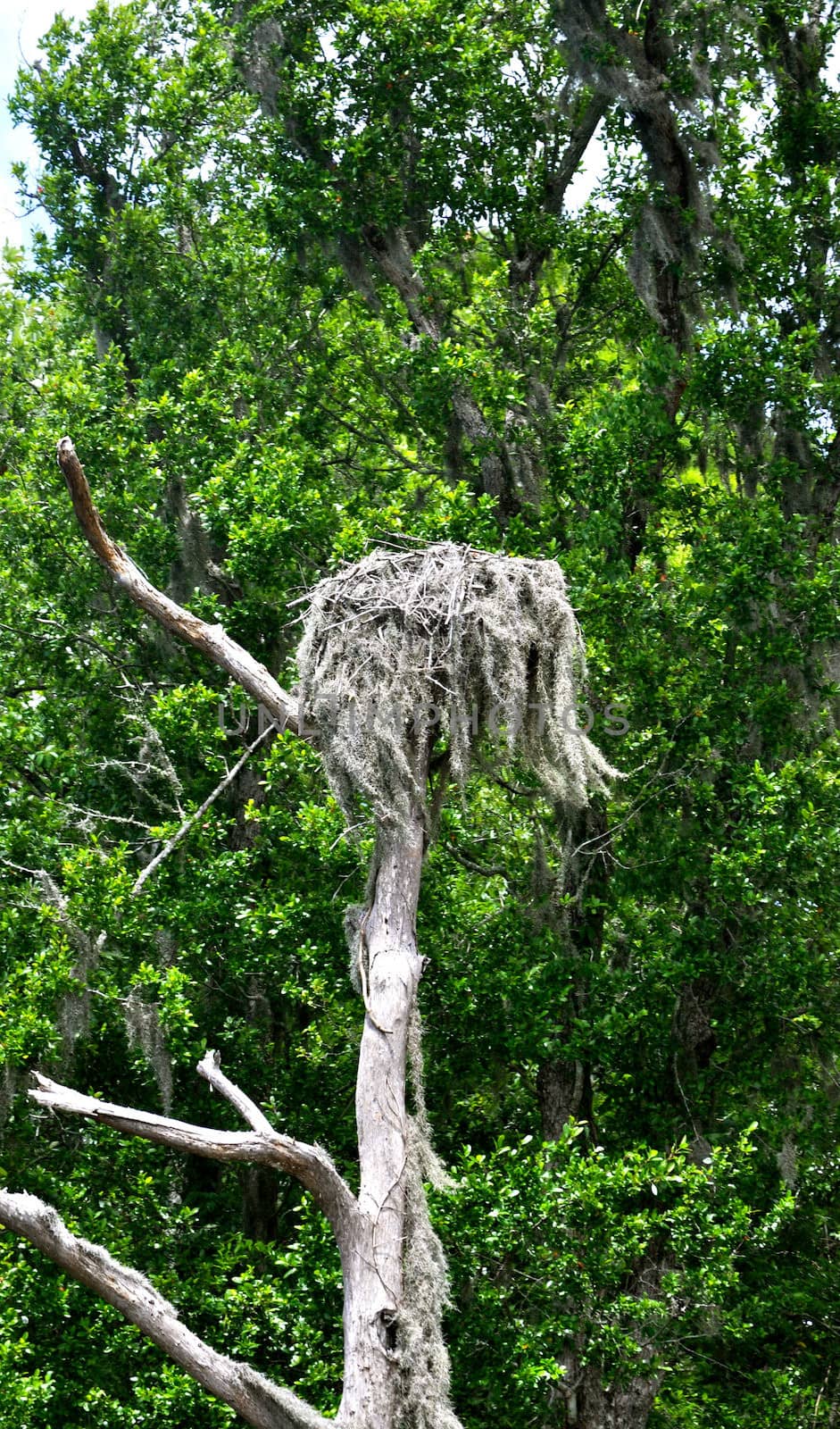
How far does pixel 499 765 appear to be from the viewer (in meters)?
6.52

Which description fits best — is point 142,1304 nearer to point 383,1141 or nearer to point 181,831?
point 383,1141

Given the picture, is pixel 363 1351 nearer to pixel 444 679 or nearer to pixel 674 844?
pixel 444 679

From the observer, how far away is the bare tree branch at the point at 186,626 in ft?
20.6

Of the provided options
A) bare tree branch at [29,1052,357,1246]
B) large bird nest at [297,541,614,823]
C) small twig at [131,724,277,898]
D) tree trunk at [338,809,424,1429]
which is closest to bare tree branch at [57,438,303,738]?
large bird nest at [297,541,614,823]

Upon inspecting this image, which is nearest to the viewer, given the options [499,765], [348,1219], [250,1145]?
[250,1145]

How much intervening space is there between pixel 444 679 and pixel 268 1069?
4.16 metres

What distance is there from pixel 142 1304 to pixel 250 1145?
2.36 ft

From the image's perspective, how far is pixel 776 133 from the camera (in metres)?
10.2

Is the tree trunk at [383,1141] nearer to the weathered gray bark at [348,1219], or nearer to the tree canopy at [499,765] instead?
the weathered gray bark at [348,1219]

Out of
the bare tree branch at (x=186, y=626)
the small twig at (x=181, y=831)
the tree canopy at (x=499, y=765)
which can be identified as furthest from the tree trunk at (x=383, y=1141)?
the small twig at (x=181, y=831)

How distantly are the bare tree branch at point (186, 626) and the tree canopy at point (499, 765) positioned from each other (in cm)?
110

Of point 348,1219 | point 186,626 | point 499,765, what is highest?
point 186,626

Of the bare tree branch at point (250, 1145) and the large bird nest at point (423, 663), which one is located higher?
the large bird nest at point (423, 663)

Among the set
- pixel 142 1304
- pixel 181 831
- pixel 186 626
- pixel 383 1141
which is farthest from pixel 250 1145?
pixel 181 831
